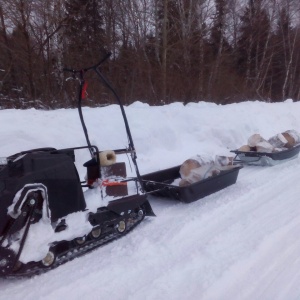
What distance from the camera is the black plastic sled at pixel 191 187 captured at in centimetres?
437

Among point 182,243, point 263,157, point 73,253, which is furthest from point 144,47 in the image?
point 73,253

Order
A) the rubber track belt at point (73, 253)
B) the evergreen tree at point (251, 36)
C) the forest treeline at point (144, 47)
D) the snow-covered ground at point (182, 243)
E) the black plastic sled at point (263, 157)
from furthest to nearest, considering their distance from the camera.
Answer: the evergreen tree at point (251, 36) → the forest treeline at point (144, 47) → the black plastic sled at point (263, 157) → the rubber track belt at point (73, 253) → the snow-covered ground at point (182, 243)

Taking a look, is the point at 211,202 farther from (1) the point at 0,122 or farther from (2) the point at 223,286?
(1) the point at 0,122

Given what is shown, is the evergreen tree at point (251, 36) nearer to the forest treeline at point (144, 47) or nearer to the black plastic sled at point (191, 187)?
the forest treeline at point (144, 47)

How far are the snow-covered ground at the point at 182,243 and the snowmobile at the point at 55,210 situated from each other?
0.39 ft

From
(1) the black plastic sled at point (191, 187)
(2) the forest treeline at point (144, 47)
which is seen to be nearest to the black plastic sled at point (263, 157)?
(1) the black plastic sled at point (191, 187)

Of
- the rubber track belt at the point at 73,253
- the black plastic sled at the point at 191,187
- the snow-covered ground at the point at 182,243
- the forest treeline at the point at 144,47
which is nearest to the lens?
the snow-covered ground at the point at 182,243

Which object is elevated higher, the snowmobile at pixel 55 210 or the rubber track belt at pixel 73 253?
the snowmobile at pixel 55 210

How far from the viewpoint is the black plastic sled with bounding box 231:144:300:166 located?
6090 millimetres

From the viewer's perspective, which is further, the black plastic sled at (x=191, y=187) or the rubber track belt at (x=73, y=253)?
the black plastic sled at (x=191, y=187)

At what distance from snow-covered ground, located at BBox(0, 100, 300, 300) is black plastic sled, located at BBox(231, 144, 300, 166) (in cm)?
12

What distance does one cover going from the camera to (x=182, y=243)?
339cm

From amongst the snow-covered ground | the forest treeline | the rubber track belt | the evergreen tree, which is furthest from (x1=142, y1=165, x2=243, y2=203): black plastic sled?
the evergreen tree

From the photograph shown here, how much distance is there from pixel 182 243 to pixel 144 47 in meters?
12.0
